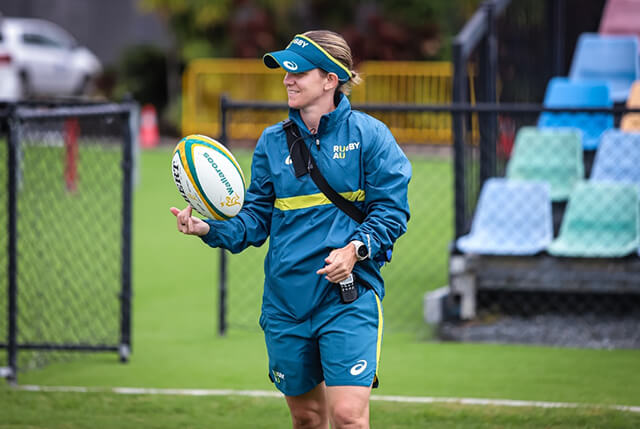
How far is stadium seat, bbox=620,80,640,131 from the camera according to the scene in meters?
9.29

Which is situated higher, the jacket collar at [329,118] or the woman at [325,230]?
the jacket collar at [329,118]

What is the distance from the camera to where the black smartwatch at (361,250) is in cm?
387

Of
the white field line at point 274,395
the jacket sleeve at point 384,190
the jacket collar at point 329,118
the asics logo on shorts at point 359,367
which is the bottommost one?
the white field line at point 274,395

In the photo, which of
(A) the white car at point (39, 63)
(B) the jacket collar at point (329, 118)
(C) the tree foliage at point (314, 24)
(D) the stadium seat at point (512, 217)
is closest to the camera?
(B) the jacket collar at point (329, 118)

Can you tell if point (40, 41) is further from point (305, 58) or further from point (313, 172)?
point (313, 172)

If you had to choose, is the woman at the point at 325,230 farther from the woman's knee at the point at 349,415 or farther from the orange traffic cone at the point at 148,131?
the orange traffic cone at the point at 148,131

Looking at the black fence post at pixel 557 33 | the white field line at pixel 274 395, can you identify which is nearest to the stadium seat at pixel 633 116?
the black fence post at pixel 557 33

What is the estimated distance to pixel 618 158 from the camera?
8469 millimetres

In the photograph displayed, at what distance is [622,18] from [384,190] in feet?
27.1

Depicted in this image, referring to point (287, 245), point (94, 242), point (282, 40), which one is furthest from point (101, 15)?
point (287, 245)

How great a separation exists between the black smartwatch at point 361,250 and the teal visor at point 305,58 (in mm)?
724

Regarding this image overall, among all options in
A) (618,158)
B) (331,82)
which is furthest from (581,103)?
(331,82)

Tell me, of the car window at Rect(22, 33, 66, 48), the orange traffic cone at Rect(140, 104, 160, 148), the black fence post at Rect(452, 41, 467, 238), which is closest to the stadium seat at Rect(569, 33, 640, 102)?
the black fence post at Rect(452, 41, 467, 238)

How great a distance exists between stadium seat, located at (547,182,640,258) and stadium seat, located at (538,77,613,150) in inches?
57.6
